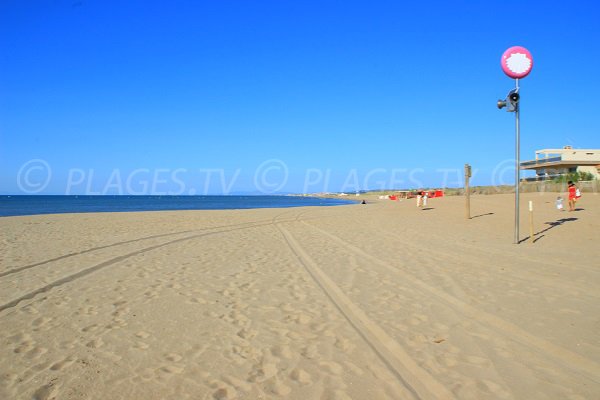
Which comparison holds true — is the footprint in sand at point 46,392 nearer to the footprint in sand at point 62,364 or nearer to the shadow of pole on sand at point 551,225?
the footprint in sand at point 62,364

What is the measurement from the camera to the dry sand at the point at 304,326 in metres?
3.28

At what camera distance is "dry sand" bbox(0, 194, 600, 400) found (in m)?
3.28

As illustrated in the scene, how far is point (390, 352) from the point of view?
12.7ft

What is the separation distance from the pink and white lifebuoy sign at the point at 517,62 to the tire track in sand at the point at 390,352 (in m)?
7.90

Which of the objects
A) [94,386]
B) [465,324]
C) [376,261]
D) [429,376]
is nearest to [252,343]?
[94,386]

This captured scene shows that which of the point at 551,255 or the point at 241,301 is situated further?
the point at 551,255

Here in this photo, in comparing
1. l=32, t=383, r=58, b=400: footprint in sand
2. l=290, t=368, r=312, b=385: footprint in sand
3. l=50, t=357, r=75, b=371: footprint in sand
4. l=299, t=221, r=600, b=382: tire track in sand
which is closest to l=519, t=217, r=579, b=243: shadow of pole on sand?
l=299, t=221, r=600, b=382: tire track in sand

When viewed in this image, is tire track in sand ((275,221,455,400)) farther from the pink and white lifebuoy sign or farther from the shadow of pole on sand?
the shadow of pole on sand

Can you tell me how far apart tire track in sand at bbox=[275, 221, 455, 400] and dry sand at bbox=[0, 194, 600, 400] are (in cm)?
2

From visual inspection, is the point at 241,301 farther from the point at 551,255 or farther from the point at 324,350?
the point at 551,255

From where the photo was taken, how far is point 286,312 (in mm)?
5238

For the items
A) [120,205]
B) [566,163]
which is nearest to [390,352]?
[566,163]

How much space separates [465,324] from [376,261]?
4.16 meters

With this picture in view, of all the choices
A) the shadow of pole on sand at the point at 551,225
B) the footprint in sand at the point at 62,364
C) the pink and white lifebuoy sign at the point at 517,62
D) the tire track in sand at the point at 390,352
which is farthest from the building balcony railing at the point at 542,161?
the footprint in sand at the point at 62,364
